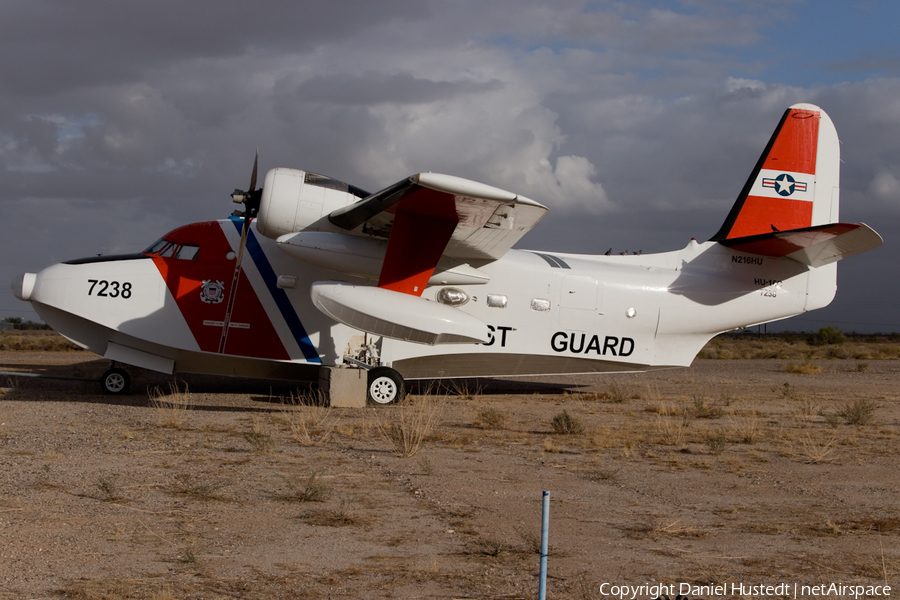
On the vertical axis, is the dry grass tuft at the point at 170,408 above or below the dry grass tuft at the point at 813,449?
A: below

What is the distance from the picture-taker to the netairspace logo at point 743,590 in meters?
4.01

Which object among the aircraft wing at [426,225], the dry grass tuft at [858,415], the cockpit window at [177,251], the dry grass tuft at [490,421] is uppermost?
the aircraft wing at [426,225]

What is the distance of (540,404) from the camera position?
13.9m

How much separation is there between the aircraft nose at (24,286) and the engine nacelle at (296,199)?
167 inches

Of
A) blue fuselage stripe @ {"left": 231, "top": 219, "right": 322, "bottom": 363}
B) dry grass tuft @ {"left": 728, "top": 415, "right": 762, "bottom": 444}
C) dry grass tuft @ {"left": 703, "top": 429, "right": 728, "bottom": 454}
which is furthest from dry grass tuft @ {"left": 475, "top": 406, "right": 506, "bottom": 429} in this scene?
blue fuselage stripe @ {"left": 231, "top": 219, "right": 322, "bottom": 363}

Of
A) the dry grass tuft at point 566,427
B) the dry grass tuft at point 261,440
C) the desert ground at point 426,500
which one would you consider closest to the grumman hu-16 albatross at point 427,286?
the desert ground at point 426,500

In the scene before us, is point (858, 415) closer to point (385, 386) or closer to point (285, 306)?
point (385, 386)

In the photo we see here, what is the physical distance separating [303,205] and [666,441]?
7.09 m

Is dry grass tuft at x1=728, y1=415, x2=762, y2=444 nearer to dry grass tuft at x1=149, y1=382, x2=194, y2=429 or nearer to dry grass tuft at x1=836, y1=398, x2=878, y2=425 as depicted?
dry grass tuft at x1=836, y1=398, x2=878, y2=425

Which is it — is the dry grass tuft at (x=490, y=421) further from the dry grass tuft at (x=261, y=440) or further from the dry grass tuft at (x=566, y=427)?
the dry grass tuft at (x=261, y=440)

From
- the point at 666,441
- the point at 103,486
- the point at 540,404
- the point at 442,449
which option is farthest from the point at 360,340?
the point at 103,486

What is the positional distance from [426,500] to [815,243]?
10.1 meters

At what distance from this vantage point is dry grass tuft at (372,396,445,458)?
834 centimetres

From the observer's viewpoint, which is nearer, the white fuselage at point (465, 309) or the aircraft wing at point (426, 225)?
the aircraft wing at point (426, 225)
